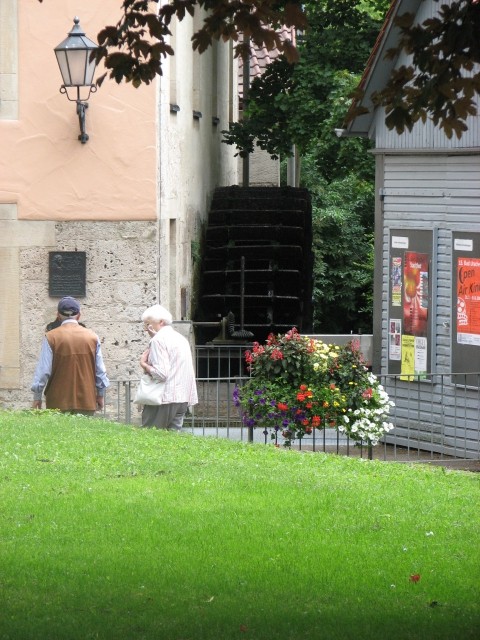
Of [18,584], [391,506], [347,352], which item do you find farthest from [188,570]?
[347,352]

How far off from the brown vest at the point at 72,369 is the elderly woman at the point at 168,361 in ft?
1.71

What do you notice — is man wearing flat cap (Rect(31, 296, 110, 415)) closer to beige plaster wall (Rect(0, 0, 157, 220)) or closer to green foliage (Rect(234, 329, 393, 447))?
green foliage (Rect(234, 329, 393, 447))

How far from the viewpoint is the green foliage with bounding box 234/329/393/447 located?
12.6 meters

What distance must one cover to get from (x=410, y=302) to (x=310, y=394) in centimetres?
260

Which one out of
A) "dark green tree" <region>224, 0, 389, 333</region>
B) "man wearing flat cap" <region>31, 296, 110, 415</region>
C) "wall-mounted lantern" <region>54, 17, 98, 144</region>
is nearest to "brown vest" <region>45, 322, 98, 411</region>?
"man wearing flat cap" <region>31, 296, 110, 415</region>

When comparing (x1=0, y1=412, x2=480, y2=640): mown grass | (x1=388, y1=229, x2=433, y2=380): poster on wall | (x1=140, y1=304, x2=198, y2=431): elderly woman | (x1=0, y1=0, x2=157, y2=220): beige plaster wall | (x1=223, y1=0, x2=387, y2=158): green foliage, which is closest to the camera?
(x1=0, y1=412, x2=480, y2=640): mown grass

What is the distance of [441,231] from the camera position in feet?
47.1

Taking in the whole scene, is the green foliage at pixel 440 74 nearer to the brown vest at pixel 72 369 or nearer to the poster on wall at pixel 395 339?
the brown vest at pixel 72 369

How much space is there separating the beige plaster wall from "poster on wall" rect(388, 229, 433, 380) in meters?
3.10

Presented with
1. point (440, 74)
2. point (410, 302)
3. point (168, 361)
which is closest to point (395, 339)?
point (410, 302)

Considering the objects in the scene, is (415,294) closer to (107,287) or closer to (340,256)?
(107,287)

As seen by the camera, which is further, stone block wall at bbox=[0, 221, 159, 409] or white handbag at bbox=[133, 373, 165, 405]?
stone block wall at bbox=[0, 221, 159, 409]

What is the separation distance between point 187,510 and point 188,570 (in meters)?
1.58

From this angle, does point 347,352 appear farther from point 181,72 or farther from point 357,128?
point 181,72
